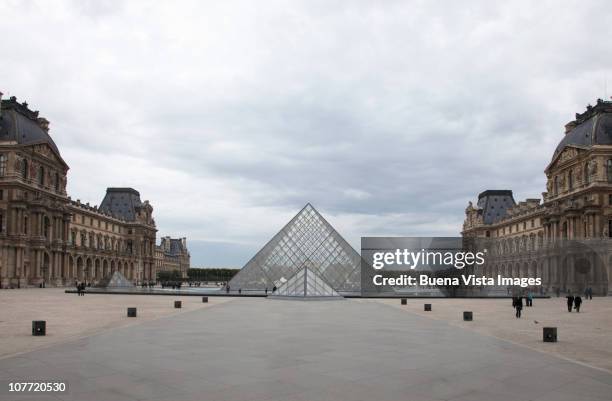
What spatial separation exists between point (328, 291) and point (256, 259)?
8.28m

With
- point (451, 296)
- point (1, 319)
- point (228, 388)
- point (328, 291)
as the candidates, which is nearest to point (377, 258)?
point (451, 296)

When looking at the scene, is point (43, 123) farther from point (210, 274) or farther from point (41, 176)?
point (210, 274)

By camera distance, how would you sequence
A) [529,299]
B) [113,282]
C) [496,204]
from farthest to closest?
[496,204]
[113,282]
[529,299]

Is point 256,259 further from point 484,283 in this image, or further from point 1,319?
point 1,319

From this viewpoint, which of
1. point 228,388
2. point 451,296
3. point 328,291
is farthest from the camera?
point 451,296

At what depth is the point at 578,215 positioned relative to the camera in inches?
2101

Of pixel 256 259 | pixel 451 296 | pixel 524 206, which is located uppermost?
pixel 524 206

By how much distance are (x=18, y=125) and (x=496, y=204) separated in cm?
6848

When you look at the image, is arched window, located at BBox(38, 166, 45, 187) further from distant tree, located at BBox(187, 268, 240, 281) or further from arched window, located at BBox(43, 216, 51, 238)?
distant tree, located at BBox(187, 268, 240, 281)

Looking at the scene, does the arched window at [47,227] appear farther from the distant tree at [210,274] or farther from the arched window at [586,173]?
the arched window at [586,173]

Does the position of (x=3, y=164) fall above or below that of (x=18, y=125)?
below

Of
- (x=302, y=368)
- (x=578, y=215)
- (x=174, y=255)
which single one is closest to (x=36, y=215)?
(x=578, y=215)

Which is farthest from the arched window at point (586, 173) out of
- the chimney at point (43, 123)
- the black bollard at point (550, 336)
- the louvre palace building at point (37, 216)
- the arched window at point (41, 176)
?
the chimney at point (43, 123)

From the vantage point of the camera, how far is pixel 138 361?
9258mm
